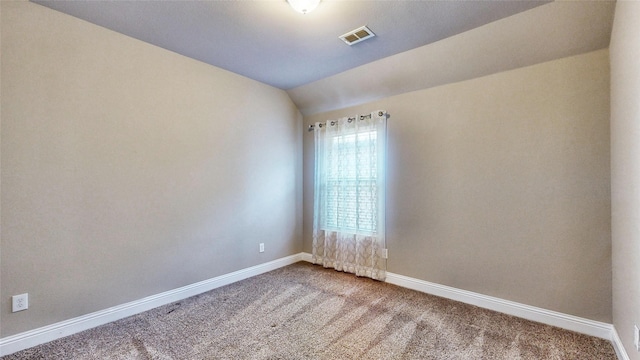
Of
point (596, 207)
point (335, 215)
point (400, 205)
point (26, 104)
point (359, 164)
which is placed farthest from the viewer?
point (335, 215)

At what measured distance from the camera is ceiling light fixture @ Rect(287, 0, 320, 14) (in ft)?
6.40

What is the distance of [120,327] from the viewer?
228 cm

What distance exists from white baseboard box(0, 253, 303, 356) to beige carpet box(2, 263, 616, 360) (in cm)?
7

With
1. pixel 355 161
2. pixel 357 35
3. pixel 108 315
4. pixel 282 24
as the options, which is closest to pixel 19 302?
pixel 108 315

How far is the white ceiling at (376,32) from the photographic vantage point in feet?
6.79

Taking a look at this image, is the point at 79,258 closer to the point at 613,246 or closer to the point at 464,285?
the point at 464,285

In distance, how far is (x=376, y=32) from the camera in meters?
2.44

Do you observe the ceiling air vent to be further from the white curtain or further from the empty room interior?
the white curtain

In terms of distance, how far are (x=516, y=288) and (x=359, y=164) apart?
2.03 meters

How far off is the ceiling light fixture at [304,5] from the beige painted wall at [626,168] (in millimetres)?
1851

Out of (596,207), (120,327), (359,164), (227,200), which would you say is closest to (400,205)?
(359,164)

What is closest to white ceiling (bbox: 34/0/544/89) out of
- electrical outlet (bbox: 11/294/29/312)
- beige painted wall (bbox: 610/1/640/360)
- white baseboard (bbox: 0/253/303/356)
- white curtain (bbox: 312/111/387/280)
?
beige painted wall (bbox: 610/1/640/360)

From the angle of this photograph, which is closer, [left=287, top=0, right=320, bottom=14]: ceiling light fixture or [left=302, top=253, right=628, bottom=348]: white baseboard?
[left=287, top=0, right=320, bottom=14]: ceiling light fixture

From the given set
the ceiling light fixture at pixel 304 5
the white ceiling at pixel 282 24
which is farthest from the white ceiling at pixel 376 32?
the ceiling light fixture at pixel 304 5
